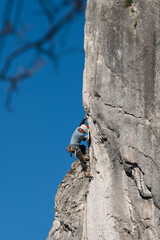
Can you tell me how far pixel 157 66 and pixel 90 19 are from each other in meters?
3.30

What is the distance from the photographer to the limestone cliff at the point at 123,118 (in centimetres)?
1669

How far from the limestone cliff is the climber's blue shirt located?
1.78 feet

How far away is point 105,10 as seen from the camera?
17953 millimetres

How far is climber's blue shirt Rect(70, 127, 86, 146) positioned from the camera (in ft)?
62.4

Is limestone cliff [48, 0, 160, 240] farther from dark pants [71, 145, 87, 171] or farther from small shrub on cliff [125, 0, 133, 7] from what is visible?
dark pants [71, 145, 87, 171]

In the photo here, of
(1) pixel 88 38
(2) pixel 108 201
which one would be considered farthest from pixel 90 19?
(2) pixel 108 201

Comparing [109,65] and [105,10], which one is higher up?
[105,10]

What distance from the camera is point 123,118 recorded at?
17.2 m

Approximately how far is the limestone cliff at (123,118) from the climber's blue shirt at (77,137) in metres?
0.54

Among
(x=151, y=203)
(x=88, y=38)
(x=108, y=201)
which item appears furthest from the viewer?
(x=88, y=38)

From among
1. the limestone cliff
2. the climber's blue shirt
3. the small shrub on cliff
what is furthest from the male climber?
the small shrub on cliff

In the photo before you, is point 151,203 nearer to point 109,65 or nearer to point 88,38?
point 109,65

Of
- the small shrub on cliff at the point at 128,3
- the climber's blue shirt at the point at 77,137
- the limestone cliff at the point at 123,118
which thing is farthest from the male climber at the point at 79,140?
the small shrub on cliff at the point at 128,3

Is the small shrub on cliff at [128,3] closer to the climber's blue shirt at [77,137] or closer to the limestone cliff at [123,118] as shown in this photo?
the limestone cliff at [123,118]
